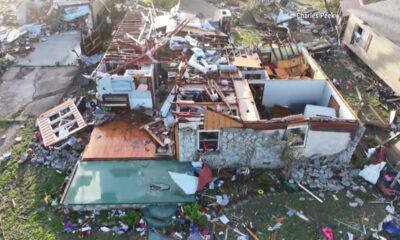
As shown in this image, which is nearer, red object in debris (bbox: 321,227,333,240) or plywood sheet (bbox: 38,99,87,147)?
red object in debris (bbox: 321,227,333,240)

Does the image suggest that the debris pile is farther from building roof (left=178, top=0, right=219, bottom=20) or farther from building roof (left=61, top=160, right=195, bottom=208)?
building roof (left=178, top=0, right=219, bottom=20)

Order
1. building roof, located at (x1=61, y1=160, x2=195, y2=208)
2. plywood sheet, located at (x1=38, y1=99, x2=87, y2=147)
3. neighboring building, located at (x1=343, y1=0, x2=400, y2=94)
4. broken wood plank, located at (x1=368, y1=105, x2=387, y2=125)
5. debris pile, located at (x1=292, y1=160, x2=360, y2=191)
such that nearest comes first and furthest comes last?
building roof, located at (x1=61, y1=160, x2=195, y2=208) → debris pile, located at (x1=292, y1=160, x2=360, y2=191) → plywood sheet, located at (x1=38, y1=99, x2=87, y2=147) → broken wood plank, located at (x1=368, y1=105, x2=387, y2=125) → neighboring building, located at (x1=343, y1=0, x2=400, y2=94)

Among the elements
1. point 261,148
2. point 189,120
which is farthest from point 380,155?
point 189,120

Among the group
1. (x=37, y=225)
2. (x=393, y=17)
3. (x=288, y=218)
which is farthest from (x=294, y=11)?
(x=37, y=225)

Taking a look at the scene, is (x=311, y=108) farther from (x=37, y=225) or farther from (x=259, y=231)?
(x=37, y=225)

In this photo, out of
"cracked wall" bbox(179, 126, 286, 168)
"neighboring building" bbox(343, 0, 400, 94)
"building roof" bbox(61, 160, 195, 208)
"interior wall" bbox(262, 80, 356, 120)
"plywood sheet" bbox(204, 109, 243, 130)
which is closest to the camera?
"plywood sheet" bbox(204, 109, 243, 130)

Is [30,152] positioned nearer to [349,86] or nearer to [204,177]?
[204,177]

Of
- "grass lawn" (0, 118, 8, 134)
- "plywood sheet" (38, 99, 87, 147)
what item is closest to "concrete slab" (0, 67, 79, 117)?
"grass lawn" (0, 118, 8, 134)
